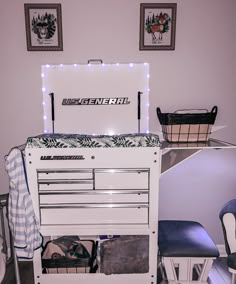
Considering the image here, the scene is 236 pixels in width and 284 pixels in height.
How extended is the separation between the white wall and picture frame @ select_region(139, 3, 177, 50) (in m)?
0.05

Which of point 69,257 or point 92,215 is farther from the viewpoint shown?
point 69,257

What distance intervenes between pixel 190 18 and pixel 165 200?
158cm

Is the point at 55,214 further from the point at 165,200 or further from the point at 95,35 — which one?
the point at 95,35

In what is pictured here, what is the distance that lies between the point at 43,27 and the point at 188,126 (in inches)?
56.3

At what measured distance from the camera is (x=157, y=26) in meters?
2.38

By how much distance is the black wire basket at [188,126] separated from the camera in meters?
2.03

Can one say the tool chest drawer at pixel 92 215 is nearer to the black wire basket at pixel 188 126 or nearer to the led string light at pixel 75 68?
the black wire basket at pixel 188 126

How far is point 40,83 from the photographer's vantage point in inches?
95.9

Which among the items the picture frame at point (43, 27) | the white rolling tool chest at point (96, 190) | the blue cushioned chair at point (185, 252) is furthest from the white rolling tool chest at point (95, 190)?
the picture frame at point (43, 27)

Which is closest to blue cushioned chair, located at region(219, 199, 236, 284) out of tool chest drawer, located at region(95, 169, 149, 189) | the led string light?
tool chest drawer, located at region(95, 169, 149, 189)

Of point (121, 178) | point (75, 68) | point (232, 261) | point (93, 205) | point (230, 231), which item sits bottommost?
point (232, 261)

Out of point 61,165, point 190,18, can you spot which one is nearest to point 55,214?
point 61,165

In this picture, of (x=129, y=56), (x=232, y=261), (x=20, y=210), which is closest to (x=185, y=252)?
(x=232, y=261)

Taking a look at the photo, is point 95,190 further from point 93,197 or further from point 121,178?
point 121,178
